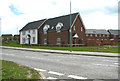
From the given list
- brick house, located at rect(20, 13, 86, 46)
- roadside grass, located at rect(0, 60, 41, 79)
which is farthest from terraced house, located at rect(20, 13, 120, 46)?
roadside grass, located at rect(0, 60, 41, 79)

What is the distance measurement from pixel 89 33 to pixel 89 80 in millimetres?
Answer: 70050

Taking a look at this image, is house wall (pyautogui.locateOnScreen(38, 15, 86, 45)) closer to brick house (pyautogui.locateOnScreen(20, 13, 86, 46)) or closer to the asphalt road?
brick house (pyautogui.locateOnScreen(20, 13, 86, 46))

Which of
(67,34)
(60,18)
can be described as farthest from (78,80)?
(60,18)

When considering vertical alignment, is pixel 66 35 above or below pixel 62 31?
below

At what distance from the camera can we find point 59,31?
133 ft

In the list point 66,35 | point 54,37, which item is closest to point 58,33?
point 54,37

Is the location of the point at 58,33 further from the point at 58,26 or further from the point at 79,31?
the point at 79,31

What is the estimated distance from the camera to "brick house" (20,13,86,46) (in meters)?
38.5

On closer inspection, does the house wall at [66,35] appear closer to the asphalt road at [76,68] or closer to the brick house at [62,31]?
the brick house at [62,31]

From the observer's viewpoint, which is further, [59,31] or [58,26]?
[58,26]

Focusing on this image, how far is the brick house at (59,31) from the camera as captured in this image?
38.5 m

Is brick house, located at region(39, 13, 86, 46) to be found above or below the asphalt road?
above

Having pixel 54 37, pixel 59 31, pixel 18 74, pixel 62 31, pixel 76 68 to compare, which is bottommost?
pixel 76 68

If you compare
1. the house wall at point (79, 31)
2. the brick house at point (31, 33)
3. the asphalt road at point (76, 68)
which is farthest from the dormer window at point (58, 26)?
the asphalt road at point (76, 68)
